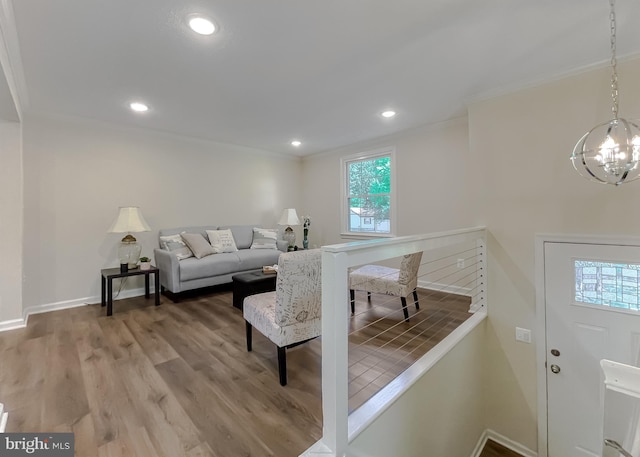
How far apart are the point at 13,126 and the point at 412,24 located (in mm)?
4075

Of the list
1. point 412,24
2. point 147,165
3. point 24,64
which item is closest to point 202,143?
point 147,165

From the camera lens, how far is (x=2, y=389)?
1.90 m

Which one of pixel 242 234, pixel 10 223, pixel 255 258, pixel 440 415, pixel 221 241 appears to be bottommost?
pixel 440 415

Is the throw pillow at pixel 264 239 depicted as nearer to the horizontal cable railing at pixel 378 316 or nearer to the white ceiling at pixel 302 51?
the horizontal cable railing at pixel 378 316

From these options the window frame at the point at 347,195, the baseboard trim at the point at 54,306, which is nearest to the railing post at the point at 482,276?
the window frame at the point at 347,195

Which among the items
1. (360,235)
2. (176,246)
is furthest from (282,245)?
(176,246)

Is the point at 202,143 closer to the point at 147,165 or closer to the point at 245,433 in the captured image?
the point at 147,165

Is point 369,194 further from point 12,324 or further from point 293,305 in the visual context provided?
point 12,324

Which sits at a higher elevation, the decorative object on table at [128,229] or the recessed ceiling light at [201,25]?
the recessed ceiling light at [201,25]

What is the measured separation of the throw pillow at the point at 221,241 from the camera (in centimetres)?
447

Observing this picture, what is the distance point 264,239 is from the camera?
515 centimetres

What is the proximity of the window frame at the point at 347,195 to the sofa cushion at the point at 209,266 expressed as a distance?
2157mm

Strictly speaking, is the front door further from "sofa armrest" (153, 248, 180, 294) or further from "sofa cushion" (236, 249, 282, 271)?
"sofa armrest" (153, 248, 180, 294)

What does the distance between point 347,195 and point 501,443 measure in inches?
158
